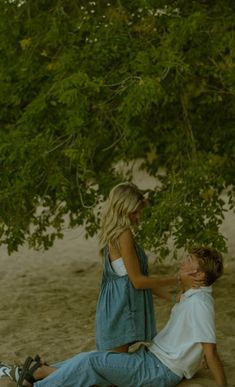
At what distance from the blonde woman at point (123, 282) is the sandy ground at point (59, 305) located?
0.47 m

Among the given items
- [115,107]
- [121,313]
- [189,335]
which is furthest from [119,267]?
[115,107]

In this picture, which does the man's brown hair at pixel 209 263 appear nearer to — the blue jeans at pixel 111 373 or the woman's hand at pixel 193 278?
the woman's hand at pixel 193 278

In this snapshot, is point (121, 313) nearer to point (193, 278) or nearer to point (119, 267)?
point (119, 267)

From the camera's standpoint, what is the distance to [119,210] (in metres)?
5.00

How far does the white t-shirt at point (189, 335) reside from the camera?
190 inches

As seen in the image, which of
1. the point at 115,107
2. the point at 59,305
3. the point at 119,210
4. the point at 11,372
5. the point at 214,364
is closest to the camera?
the point at 214,364

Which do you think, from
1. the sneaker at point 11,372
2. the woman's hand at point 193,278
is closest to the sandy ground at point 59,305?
the sneaker at point 11,372

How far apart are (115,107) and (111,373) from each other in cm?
245

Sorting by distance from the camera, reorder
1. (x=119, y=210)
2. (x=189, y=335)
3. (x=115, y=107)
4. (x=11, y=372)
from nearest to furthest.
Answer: (x=189, y=335)
(x=119, y=210)
(x=11, y=372)
(x=115, y=107)

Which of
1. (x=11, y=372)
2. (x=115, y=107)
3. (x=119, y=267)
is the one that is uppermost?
(x=115, y=107)

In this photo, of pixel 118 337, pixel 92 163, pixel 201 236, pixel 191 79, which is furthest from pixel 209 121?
pixel 118 337

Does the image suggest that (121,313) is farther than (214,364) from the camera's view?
Yes

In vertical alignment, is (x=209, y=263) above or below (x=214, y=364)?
above

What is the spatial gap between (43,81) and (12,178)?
989 mm
